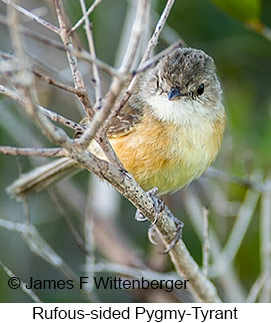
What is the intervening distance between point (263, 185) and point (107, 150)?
2.63 meters

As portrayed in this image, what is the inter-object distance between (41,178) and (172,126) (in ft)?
5.26

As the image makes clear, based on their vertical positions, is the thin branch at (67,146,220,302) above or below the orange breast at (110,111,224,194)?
below

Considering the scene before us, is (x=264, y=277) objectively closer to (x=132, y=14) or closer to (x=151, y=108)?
(x=151, y=108)

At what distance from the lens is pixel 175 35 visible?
613 cm

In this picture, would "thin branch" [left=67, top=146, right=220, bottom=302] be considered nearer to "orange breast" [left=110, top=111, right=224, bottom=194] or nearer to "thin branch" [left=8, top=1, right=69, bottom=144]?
"thin branch" [left=8, top=1, right=69, bottom=144]

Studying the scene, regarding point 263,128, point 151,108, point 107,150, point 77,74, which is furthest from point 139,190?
point 263,128

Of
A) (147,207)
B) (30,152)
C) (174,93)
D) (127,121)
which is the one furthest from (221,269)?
(30,152)

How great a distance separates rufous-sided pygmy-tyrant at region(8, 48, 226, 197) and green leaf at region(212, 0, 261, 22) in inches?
26.5

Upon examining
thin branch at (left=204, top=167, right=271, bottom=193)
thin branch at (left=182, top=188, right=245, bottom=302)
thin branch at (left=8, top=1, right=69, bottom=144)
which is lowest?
thin branch at (left=182, top=188, right=245, bottom=302)

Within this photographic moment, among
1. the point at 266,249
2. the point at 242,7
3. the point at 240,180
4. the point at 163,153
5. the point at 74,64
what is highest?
the point at 242,7

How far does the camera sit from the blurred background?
18.4ft

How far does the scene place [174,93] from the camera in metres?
4.21

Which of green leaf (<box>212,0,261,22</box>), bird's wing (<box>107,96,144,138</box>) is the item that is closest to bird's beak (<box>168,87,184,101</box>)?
bird's wing (<box>107,96,144,138</box>)

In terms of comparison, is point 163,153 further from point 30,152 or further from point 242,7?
point 30,152
